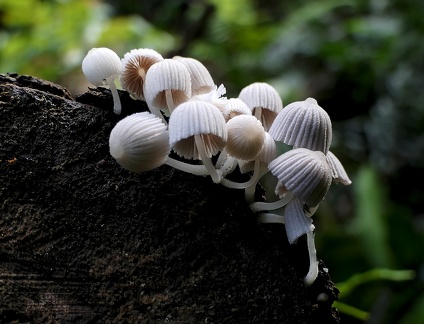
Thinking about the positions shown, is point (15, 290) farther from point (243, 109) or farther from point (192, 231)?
point (243, 109)

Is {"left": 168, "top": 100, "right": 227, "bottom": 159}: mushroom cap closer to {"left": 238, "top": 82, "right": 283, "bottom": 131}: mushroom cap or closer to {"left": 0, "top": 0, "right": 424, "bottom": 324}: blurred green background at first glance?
{"left": 238, "top": 82, "right": 283, "bottom": 131}: mushroom cap

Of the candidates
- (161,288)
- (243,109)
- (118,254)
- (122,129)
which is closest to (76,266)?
(118,254)

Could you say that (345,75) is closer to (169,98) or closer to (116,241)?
(169,98)

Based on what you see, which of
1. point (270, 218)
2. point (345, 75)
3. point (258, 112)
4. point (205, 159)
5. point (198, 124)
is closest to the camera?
point (198, 124)

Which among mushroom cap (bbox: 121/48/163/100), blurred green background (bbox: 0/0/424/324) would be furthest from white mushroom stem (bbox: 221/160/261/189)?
blurred green background (bbox: 0/0/424/324)

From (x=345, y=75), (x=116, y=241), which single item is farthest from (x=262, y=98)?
(x=345, y=75)

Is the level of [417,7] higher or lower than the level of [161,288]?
lower

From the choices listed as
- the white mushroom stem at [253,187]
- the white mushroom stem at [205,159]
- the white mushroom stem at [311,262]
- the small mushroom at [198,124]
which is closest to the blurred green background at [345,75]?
the white mushroom stem at [311,262]
